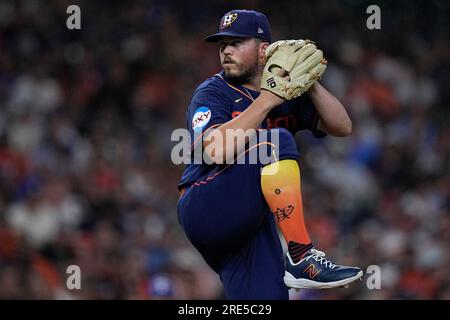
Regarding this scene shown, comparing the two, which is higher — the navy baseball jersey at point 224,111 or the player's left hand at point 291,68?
the player's left hand at point 291,68

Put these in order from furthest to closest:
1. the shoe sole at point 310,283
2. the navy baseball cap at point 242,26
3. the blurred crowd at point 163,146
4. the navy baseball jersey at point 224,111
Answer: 1. the blurred crowd at point 163,146
2. the navy baseball cap at point 242,26
3. the navy baseball jersey at point 224,111
4. the shoe sole at point 310,283

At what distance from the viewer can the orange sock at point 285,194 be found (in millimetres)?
3771

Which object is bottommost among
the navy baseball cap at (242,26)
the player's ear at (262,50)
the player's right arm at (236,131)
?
the player's right arm at (236,131)

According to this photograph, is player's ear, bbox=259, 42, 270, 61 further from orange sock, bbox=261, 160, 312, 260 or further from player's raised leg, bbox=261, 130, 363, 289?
orange sock, bbox=261, 160, 312, 260

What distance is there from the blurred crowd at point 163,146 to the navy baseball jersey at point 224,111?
278 centimetres

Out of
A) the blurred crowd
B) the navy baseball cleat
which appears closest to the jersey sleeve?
the navy baseball cleat

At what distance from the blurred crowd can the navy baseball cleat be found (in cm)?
300

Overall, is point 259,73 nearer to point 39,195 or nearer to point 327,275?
point 327,275

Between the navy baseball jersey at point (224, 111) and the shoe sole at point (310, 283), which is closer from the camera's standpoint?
the shoe sole at point (310, 283)

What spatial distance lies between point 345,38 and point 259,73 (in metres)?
6.16

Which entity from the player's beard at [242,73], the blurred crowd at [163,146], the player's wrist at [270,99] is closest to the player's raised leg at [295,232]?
the player's wrist at [270,99]

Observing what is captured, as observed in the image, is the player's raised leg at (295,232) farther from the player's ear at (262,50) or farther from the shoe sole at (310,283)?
the player's ear at (262,50)

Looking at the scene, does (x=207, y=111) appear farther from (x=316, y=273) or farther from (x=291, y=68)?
(x=316, y=273)
